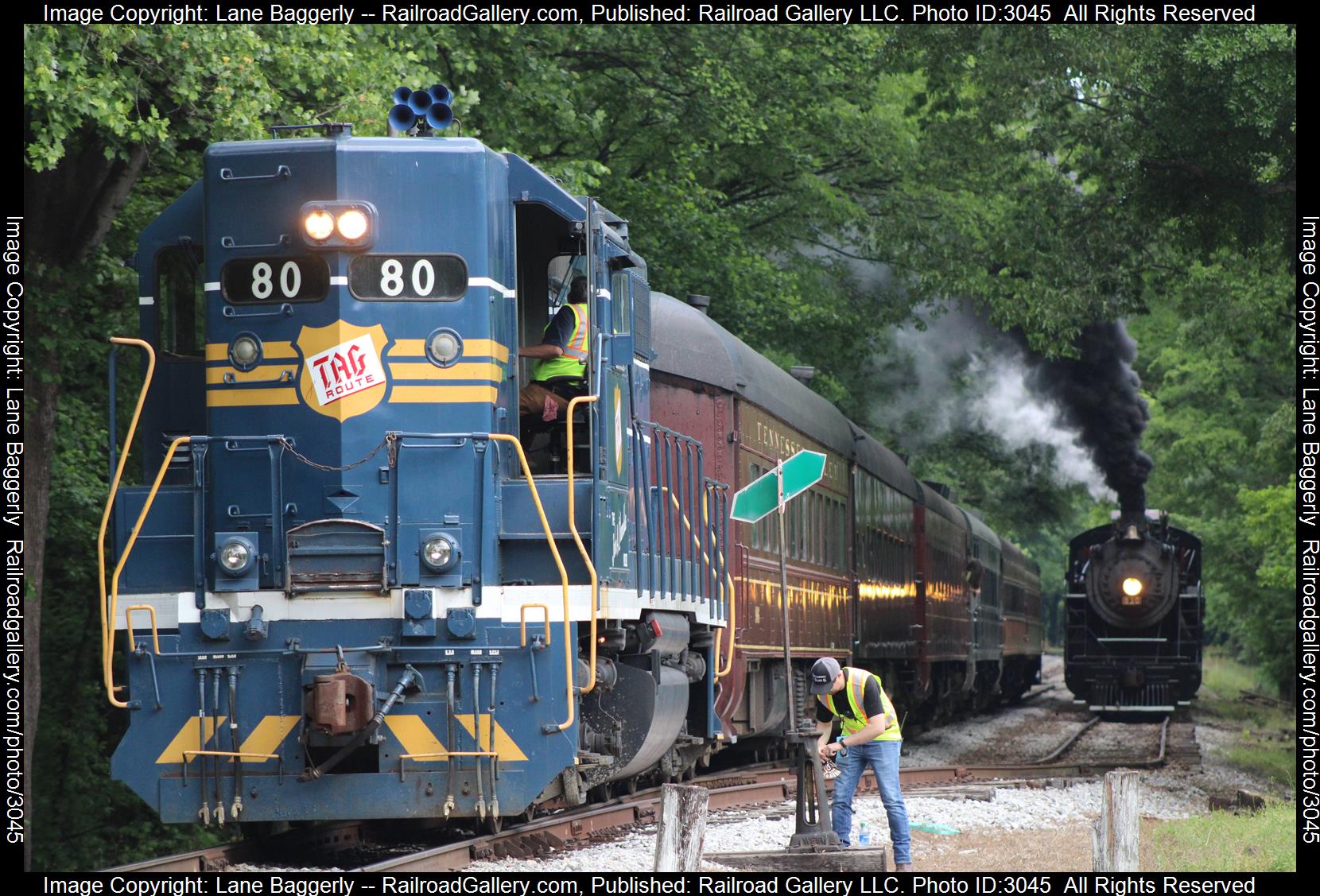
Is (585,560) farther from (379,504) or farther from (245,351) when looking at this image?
(245,351)

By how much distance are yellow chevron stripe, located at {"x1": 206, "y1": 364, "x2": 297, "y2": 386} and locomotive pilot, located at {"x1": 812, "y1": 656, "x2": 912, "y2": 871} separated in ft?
11.4

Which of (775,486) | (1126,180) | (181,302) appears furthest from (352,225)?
(1126,180)

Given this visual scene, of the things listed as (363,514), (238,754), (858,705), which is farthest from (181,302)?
(858,705)

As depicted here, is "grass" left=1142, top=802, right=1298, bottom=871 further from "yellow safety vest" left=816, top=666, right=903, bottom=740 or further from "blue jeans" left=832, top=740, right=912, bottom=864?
"yellow safety vest" left=816, top=666, right=903, bottom=740

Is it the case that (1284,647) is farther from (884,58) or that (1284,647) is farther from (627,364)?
(627,364)

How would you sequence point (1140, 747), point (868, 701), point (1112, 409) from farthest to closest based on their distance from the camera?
point (1112, 409), point (1140, 747), point (868, 701)

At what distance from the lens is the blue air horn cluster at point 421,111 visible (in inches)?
398

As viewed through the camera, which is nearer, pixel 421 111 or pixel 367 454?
pixel 367 454

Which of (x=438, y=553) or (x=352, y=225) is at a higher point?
(x=352, y=225)

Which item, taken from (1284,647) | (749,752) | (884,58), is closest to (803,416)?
(749,752)

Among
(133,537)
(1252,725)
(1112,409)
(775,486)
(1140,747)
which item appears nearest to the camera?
(133,537)

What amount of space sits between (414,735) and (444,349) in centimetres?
215

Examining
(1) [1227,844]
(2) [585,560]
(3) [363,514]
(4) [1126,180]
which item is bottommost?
(1) [1227,844]

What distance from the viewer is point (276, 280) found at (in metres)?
9.61
